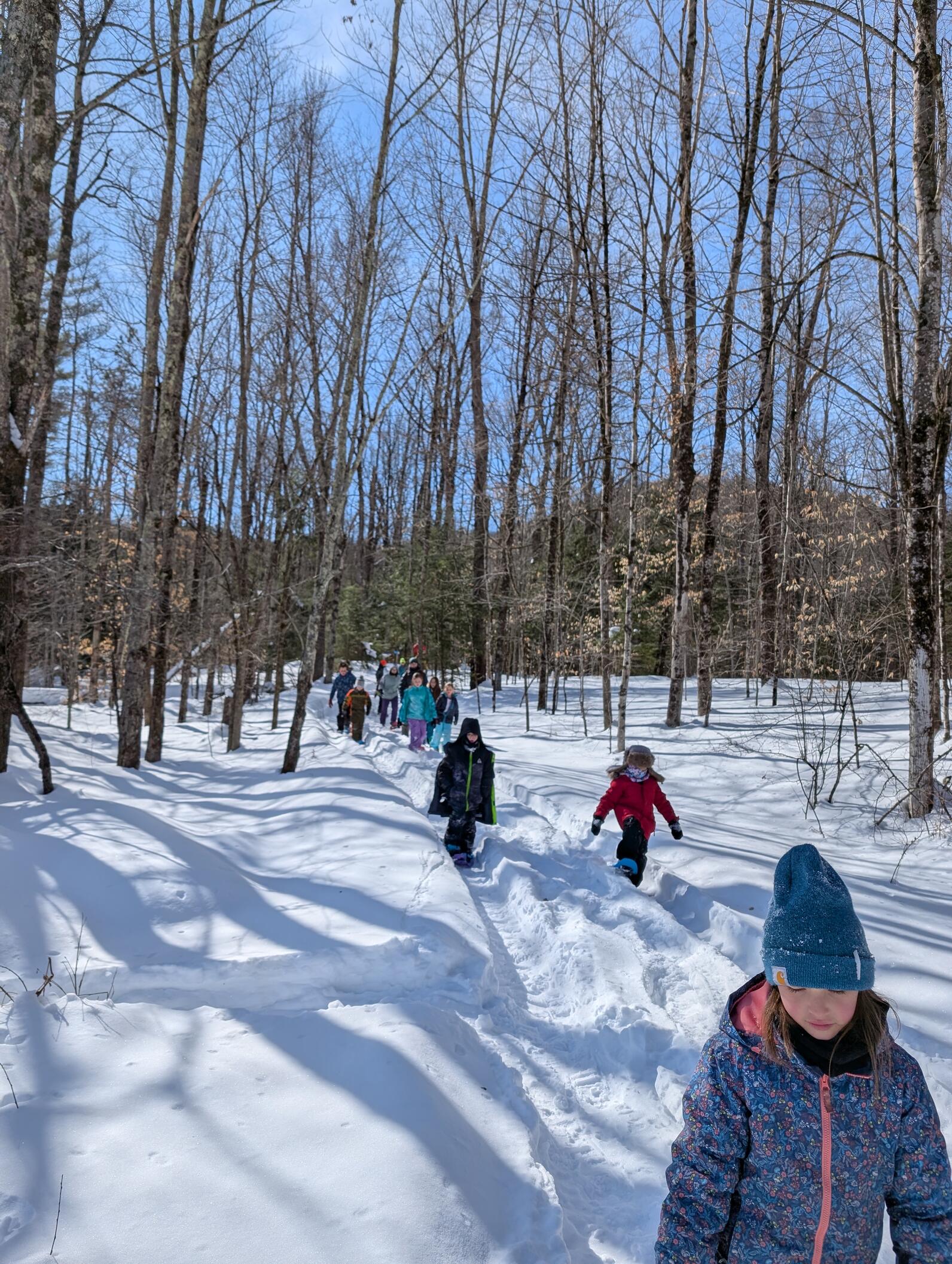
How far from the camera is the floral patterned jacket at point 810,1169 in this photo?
170 centimetres

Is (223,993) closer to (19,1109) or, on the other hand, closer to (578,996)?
(19,1109)

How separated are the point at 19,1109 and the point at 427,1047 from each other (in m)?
1.61

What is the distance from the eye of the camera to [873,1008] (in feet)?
5.89

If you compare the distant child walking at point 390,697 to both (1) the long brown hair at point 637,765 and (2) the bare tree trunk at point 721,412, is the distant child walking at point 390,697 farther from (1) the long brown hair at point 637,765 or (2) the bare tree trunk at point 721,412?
(1) the long brown hair at point 637,765

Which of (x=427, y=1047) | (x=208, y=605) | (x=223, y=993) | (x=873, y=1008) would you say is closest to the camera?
(x=873, y=1008)

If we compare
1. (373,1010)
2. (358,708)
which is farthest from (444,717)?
(373,1010)

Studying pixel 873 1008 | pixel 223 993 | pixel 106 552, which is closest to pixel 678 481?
pixel 106 552

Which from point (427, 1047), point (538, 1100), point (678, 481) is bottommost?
point (538, 1100)

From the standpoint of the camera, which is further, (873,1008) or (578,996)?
(578,996)

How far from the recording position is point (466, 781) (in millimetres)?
8125

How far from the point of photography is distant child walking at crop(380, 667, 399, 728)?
19750 millimetres

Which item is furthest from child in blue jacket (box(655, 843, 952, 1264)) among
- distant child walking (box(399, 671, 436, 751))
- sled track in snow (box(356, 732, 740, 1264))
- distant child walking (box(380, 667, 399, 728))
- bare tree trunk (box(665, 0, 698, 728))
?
distant child walking (box(380, 667, 399, 728))

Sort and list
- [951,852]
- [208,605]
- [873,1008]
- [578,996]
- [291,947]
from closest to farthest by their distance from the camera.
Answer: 1. [873,1008]
2. [578,996]
3. [291,947]
4. [951,852]
5. [208,605]

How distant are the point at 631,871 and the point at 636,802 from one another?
1.95ft
